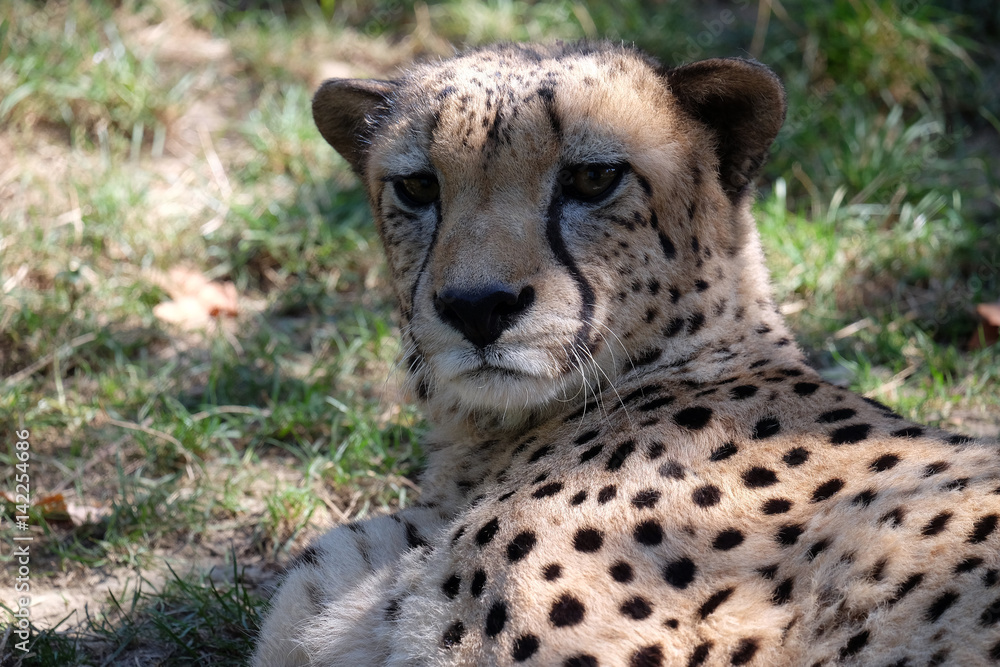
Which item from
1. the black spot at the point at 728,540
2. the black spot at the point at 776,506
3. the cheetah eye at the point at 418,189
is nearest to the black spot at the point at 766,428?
the black spot at the point at 776,506

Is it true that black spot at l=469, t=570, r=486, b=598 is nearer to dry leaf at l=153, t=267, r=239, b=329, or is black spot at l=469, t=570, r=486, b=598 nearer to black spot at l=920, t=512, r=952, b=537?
black spot at l=920, t=512, r=952, b=537

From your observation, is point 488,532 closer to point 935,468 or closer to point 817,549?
point 817,549

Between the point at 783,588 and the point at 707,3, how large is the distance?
6.68 m

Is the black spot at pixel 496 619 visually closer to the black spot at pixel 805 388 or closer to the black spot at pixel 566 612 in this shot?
the black spot at pixel 566 612

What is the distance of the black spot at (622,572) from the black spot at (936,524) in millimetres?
739

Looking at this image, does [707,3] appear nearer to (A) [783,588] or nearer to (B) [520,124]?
(B) [520,124]

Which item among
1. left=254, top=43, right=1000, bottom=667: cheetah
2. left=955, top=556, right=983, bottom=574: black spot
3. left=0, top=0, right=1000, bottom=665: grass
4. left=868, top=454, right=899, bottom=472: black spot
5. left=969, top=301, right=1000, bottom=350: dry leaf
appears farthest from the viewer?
left=969, top=301, right=1000, bottom=350: dry leaf

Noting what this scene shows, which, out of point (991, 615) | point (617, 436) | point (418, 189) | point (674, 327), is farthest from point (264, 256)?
point (991, 615)

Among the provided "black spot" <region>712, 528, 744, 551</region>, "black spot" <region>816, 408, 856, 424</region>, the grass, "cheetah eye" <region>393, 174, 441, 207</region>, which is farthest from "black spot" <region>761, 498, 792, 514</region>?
the grass

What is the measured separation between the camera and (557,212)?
3.18m

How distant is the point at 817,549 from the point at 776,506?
0.17 meters

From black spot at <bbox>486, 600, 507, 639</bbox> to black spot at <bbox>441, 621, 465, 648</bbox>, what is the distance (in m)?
0.09

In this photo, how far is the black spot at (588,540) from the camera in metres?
2.71

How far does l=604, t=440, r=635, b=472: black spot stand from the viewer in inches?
115
